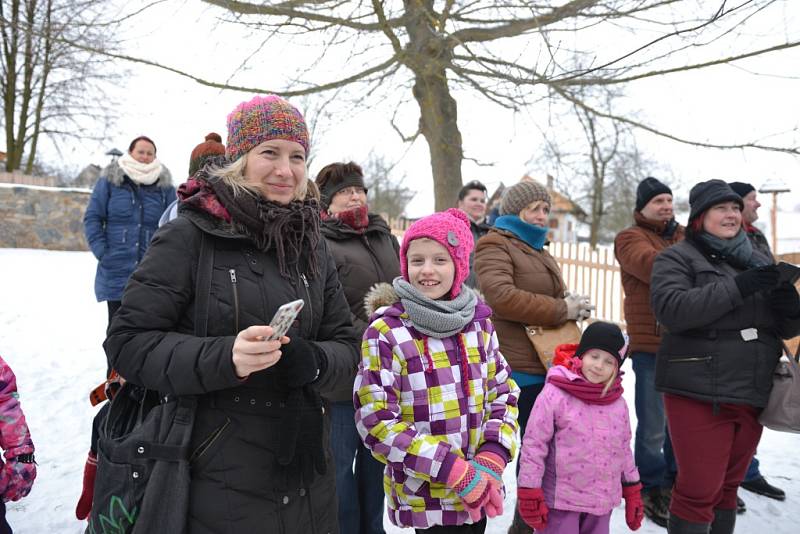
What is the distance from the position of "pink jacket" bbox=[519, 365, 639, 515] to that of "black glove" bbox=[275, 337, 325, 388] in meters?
1.31

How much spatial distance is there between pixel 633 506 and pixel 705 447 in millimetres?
485

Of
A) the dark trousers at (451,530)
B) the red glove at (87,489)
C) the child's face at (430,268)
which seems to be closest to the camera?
the red glove at (87,489)

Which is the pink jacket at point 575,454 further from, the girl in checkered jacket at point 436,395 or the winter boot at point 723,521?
the winter boot at point 723,521

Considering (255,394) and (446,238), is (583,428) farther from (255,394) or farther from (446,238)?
(255,394)


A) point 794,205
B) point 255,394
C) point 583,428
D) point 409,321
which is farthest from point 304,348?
point 794,205

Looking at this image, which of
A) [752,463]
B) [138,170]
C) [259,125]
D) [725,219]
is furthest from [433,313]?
[138,170]

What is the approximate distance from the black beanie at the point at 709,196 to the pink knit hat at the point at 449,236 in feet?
4.47

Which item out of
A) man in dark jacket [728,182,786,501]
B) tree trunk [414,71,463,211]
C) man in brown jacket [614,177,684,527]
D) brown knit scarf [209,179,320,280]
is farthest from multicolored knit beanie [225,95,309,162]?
tree trunk [414,71,463,211]

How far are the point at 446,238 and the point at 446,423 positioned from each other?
656mm

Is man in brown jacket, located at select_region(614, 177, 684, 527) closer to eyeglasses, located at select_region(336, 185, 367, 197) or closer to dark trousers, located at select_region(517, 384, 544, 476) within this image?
dark trousers, located at select_region(517, 384, 544, 476)

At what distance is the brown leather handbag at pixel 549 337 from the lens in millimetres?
2820

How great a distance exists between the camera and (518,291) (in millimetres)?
2834

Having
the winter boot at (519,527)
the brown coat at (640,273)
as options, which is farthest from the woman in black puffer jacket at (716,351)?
the winter boot at (519,527)

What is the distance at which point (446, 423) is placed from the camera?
189cm
